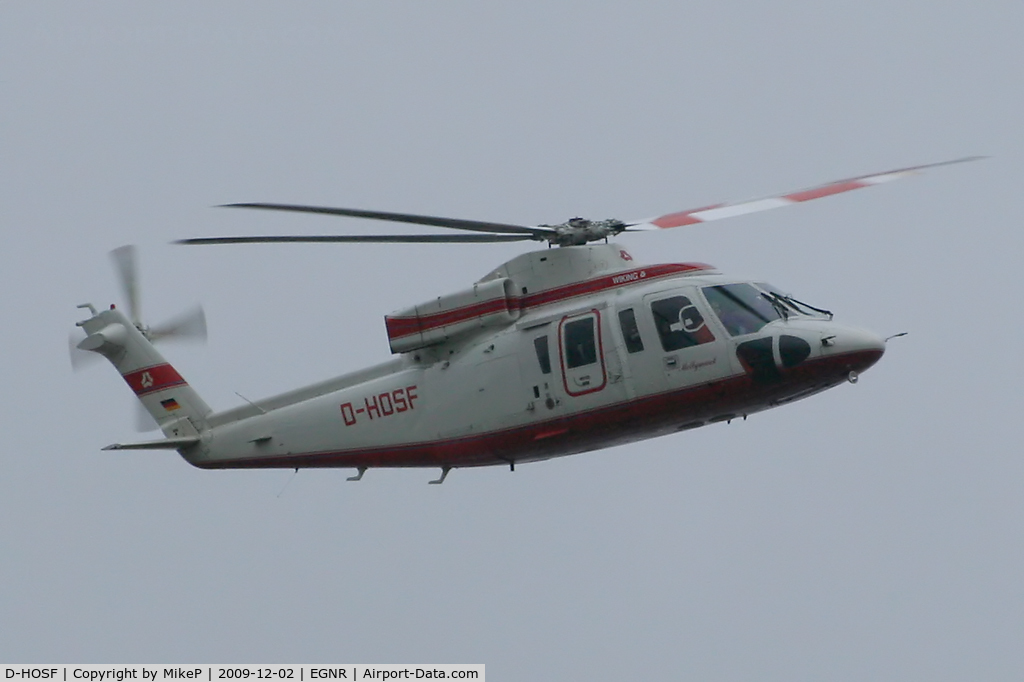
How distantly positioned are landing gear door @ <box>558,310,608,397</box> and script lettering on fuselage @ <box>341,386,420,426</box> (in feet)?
7.11

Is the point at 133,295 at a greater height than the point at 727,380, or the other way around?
the point at 133,295

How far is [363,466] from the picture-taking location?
19.0 meters

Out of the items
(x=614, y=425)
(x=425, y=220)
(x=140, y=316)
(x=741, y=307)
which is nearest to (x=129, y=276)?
(x=140, y=316)

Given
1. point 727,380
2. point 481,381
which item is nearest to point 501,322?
point 481,381

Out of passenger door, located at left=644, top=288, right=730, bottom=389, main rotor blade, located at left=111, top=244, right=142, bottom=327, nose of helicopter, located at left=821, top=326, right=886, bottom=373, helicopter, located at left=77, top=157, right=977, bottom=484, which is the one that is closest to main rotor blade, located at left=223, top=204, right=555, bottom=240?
helicopter, located at left=77, top=157, right=977, bottom=484

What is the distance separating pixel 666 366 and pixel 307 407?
5.02 m

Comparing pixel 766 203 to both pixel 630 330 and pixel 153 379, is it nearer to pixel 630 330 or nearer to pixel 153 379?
pixel 630 330

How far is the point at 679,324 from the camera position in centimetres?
1709

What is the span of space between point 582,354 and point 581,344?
0.12m

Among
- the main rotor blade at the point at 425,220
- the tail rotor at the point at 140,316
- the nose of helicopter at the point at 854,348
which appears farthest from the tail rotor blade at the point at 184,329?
the nose of helicopter at the point at 854,348

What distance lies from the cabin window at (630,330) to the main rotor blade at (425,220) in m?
1.47

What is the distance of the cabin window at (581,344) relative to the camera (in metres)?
17.4

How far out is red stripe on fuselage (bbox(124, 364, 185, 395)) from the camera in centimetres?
2042

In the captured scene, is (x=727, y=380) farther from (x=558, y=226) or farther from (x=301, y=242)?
(x=301, y=242)
